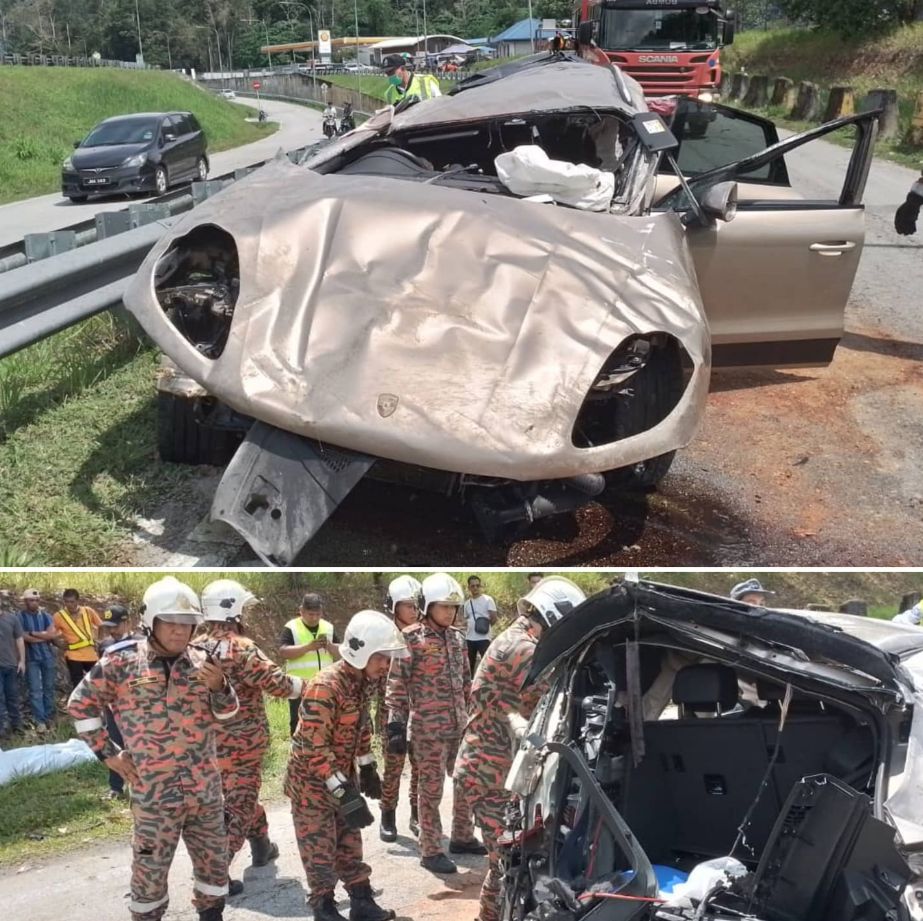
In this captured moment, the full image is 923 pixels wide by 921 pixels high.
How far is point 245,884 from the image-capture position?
599 cm

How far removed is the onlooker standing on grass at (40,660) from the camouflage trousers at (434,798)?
4.03 metres

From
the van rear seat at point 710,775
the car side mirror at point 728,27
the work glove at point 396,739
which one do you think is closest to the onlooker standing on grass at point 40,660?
the work glove at point 396,739

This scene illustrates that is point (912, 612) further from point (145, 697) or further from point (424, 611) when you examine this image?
point (145, 697)

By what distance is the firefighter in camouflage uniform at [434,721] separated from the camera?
605cm

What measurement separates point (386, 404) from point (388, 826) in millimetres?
3106

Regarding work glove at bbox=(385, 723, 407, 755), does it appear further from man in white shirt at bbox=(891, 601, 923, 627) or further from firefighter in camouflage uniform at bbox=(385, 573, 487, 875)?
man in white shirt at bbox=(891, 601, 923, 627)

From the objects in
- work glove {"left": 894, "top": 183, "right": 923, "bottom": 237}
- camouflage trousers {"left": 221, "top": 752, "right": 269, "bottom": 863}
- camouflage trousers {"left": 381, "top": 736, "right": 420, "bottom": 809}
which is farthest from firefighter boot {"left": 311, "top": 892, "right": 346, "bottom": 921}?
work glove {"left": 894, "top": 183, "right": 923, "bottom": 237}

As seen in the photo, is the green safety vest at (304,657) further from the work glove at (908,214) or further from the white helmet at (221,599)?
the work glove at (908,214)

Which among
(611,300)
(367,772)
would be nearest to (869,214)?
(611,300)

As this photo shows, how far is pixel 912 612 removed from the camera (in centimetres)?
705

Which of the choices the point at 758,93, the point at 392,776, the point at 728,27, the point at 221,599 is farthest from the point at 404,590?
the point at 758,93

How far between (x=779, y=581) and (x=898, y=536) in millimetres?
1291

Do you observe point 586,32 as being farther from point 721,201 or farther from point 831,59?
point 831,59

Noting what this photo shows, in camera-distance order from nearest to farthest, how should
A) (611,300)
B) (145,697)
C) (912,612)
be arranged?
(145,697) → (611,300) → (912,612)
